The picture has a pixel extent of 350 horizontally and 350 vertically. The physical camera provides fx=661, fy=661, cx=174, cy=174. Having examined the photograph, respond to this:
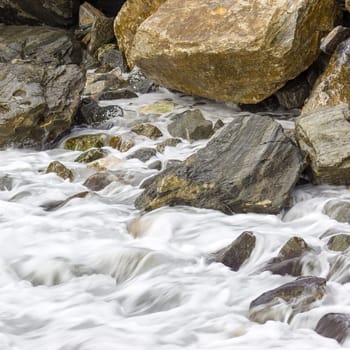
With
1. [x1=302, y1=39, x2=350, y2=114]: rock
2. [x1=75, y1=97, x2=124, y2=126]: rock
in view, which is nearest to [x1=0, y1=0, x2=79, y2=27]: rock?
[x1=75, y1=97, x2=124, y2=126]: rock

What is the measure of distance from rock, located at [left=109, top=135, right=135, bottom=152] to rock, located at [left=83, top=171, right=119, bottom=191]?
84 cm

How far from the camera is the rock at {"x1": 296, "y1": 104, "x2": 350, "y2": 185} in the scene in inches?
197

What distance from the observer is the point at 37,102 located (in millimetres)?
6855

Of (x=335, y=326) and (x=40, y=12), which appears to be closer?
(x=335, y=326)

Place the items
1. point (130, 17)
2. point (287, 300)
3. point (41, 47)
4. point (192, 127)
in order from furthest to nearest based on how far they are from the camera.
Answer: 1. point (41, 47)
2. point (130, 17)
3. point (192, 127)
4. point (287, 300)

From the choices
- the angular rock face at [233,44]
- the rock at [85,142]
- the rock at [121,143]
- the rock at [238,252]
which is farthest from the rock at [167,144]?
the rock at [238,252]

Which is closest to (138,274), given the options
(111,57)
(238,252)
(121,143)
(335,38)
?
(238,252)

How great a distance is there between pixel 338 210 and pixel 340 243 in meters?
0.61

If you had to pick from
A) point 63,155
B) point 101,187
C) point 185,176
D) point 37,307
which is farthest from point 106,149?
point 37,307

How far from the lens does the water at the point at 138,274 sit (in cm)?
337

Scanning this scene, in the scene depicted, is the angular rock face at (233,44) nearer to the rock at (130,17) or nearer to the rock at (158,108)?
the rock at (158,108)

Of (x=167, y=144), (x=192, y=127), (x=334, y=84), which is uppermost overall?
(x=334, y=84)

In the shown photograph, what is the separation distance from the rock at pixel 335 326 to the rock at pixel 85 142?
157 inches

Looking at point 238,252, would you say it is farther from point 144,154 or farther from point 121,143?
point 121,143
